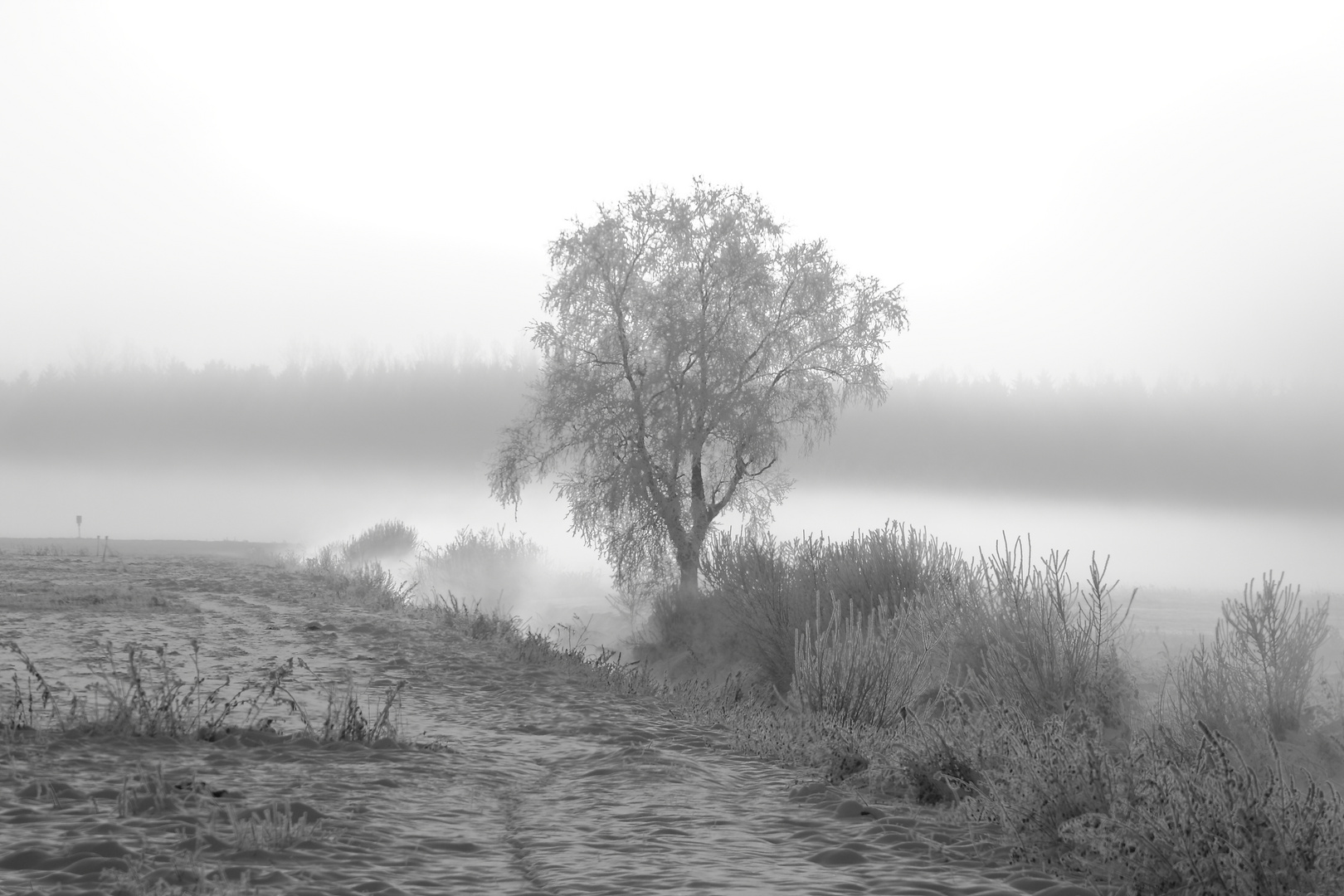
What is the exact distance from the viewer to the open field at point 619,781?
487cm

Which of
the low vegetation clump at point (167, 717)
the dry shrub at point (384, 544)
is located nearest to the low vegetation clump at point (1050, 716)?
the low vegetation clump at point (167, 717)

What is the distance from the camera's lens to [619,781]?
7.28 meters

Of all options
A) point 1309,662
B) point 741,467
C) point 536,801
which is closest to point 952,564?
point 1309,662

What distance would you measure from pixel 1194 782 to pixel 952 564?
495 inches

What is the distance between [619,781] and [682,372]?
19905 millimetres

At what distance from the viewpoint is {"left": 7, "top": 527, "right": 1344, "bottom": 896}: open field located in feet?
16.0

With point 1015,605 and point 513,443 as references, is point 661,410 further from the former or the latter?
point 1015,605

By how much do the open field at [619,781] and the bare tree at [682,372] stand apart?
12975 mm

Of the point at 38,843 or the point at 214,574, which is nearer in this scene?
the point at 38,843

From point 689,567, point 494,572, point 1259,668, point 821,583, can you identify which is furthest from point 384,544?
point 1259,668

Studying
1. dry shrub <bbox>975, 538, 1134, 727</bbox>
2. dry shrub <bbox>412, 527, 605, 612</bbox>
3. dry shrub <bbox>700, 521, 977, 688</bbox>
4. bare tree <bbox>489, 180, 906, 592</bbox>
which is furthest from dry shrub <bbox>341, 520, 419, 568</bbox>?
dry shrub <bbox>975, 538, 1134, 727</bbox>

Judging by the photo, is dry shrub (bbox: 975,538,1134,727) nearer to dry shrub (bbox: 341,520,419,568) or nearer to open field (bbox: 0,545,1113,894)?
open field (bbox: 0,545,1113,894)

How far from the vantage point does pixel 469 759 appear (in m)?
7.70

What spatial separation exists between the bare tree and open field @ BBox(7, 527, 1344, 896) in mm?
12975
